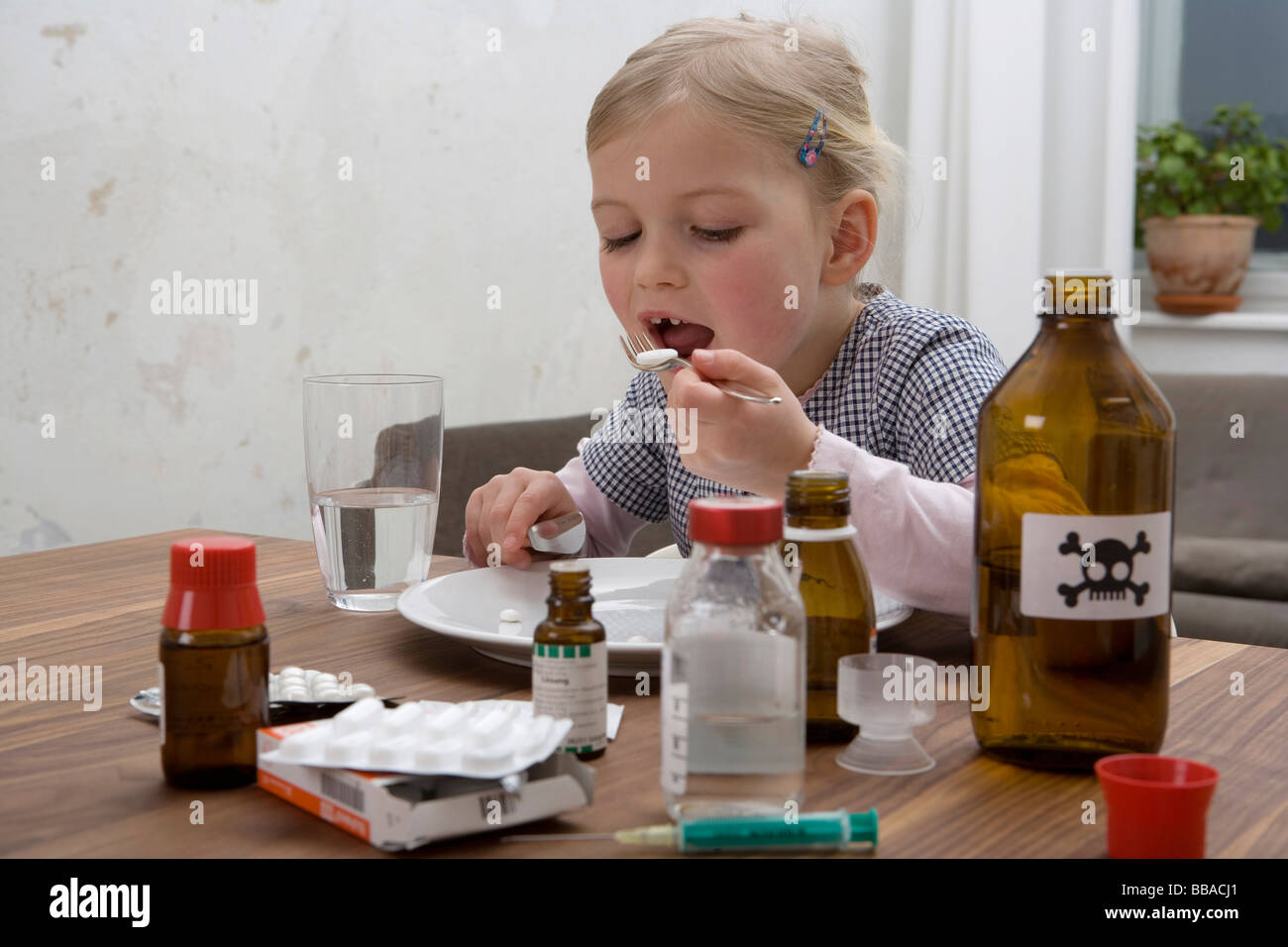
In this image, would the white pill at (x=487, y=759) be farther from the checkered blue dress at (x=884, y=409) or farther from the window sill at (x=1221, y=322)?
the window sill at (x=1221, y=322)

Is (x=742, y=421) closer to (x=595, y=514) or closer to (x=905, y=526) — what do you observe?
(x=905, y=526)

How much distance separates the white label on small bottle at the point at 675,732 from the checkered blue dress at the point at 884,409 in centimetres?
64

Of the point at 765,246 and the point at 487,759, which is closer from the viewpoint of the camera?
the point at 487,759

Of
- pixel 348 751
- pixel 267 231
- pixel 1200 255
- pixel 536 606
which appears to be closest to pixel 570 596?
pixel 348 751

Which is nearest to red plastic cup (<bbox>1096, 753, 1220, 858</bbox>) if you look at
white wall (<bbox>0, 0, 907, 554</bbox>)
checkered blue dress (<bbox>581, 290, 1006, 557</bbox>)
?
checkered blue dress (<bbox>581, 290, 1006, 557</bbox>)

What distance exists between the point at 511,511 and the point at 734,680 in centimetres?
61

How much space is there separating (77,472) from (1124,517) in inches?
61.9

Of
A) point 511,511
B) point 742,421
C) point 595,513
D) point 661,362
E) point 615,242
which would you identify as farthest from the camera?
point 595,513

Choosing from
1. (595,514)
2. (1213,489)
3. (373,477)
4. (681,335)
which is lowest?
(1213,489)

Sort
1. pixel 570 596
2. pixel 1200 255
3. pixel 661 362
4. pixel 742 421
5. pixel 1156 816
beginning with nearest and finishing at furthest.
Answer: pixel 1156 816 → pixel 570 596 → pixel 742 421 → pixel 661 362 → pixel 1200 255

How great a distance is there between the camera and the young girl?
117cm

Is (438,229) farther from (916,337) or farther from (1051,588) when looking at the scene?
(1051,588)

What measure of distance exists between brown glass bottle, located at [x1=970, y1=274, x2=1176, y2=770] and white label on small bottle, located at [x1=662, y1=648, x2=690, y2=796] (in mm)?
190

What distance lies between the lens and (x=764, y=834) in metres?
0.51
